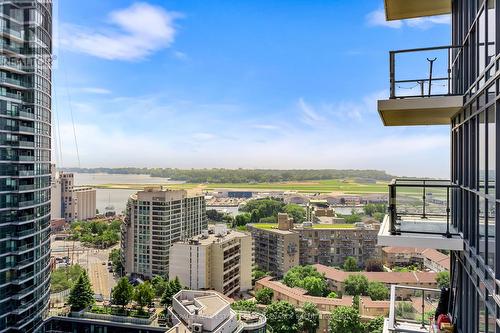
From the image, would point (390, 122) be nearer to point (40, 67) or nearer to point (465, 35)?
point (465, 35)

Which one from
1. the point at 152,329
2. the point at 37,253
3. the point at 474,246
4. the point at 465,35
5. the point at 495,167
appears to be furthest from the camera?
the point at 152,329

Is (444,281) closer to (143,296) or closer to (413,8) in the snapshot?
(413,8)

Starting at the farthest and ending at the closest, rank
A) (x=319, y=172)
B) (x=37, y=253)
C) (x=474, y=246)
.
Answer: (x=319, y=172) < (x=37, y=253) < (x=474, y=246)

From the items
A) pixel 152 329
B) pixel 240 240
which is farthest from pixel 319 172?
pixel 152 329

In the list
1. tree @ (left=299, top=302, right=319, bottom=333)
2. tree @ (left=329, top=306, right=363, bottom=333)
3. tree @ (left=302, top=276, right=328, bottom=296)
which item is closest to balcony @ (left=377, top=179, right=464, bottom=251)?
tree @ (left=329, top=306, right=363, bottom=333)

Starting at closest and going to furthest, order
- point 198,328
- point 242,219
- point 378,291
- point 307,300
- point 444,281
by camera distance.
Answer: point 444,281, point 198,328, point 307,300, point 378,291, point 242,219

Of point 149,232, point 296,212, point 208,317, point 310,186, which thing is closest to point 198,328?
point 208,317

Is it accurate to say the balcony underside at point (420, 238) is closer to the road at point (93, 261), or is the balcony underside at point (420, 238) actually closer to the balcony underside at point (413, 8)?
the balcony underside at point (413, 8)
